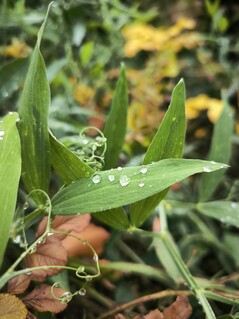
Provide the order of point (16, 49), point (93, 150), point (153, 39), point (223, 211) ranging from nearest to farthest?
1. point (93, 150)
2. point (223, 211)
3. point (16, 49)
4. point (153, 39)

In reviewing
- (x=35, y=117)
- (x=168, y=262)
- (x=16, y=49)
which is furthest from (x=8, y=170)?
(x=16, y=49)

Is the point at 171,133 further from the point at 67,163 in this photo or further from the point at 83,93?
the point at 83,93

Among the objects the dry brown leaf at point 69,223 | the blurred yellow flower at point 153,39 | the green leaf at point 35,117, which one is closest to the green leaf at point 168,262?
the dry brown leaf at point 69,223

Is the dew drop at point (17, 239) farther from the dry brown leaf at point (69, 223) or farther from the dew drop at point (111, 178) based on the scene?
the dew drop at point (111, 178)

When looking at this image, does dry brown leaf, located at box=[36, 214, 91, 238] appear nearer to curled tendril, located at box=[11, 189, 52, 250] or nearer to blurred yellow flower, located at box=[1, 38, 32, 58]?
curled tendril, located at box=[11, 189, 52, 250]

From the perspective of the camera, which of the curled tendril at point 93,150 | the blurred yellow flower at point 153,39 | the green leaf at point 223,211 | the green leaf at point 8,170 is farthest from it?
the blurred yellow flower at point 153,39

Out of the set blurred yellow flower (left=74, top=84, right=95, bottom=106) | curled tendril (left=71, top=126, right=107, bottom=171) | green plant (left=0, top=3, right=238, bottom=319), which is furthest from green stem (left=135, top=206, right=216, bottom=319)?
blurred yellow flower (left=74, top=84, right=95, bottom=106)
